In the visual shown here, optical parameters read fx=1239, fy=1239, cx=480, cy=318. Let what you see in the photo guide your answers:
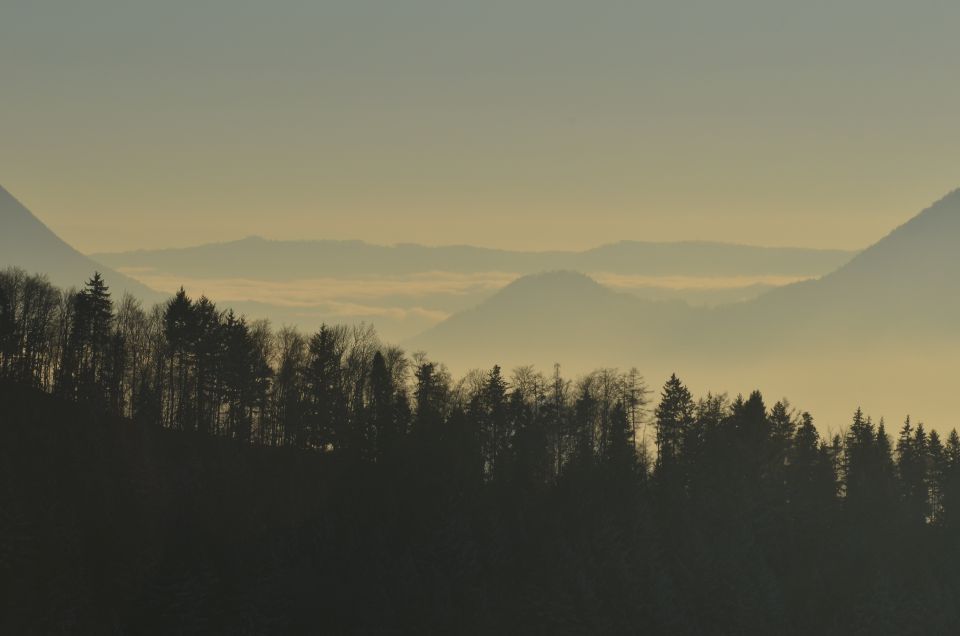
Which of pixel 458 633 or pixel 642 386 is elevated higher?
pixel 642 386

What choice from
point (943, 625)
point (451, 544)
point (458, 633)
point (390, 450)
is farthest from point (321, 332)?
point (943, 625)

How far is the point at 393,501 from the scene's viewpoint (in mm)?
102875

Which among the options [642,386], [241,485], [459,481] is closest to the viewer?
[241,485]

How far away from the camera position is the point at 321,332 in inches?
5059

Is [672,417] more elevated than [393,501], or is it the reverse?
[672,417]

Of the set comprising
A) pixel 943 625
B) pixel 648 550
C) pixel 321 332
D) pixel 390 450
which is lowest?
pixel 943 625

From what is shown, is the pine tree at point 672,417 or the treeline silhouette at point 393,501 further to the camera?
the pine tree at point 672,417

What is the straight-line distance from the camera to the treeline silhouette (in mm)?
86562

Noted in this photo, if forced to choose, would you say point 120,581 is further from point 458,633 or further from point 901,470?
point 901,470

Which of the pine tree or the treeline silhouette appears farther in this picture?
the pine tree

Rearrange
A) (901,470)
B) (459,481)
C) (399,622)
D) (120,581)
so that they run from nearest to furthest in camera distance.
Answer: (120,581)
(399,622)
(459,481)
(901,470)

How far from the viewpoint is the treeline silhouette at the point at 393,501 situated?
86562 mm

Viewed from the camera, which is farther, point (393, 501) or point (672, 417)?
point (672, 417)

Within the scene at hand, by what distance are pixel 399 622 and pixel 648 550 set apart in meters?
31.8
